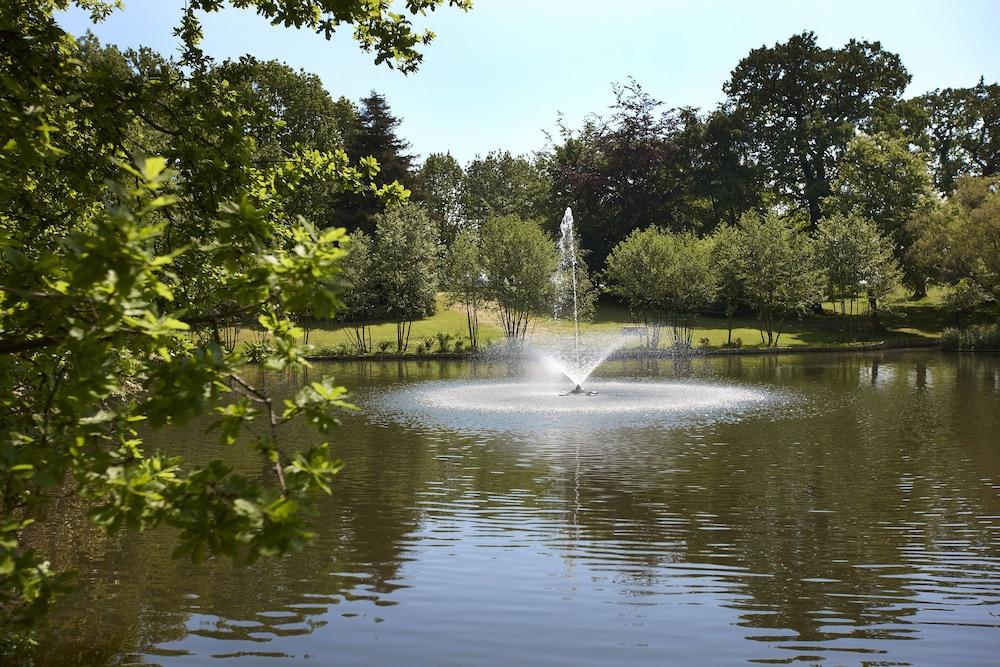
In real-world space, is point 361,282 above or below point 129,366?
above

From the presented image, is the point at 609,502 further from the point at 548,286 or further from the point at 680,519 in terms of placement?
the point at 548,286

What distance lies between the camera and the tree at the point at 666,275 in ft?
179

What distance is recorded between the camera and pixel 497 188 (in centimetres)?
8744

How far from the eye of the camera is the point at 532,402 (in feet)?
84.2

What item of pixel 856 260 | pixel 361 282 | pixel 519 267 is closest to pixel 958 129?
pixel 856 260

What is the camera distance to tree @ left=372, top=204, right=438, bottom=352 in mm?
53537

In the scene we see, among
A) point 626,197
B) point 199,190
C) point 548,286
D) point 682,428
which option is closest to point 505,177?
point 626,197

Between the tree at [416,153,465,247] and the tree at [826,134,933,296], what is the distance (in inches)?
1471

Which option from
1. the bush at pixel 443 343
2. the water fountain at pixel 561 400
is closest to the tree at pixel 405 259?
the bush at pixel 443 343

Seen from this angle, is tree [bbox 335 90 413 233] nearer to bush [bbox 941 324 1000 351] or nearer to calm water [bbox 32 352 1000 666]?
bush [bbox 941 324 1000 351]

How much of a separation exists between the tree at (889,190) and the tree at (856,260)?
24.5ft

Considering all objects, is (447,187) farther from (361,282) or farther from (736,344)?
(736,344)

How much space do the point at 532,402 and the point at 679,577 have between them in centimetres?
→ 1703

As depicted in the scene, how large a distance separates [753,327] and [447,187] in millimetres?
37717
